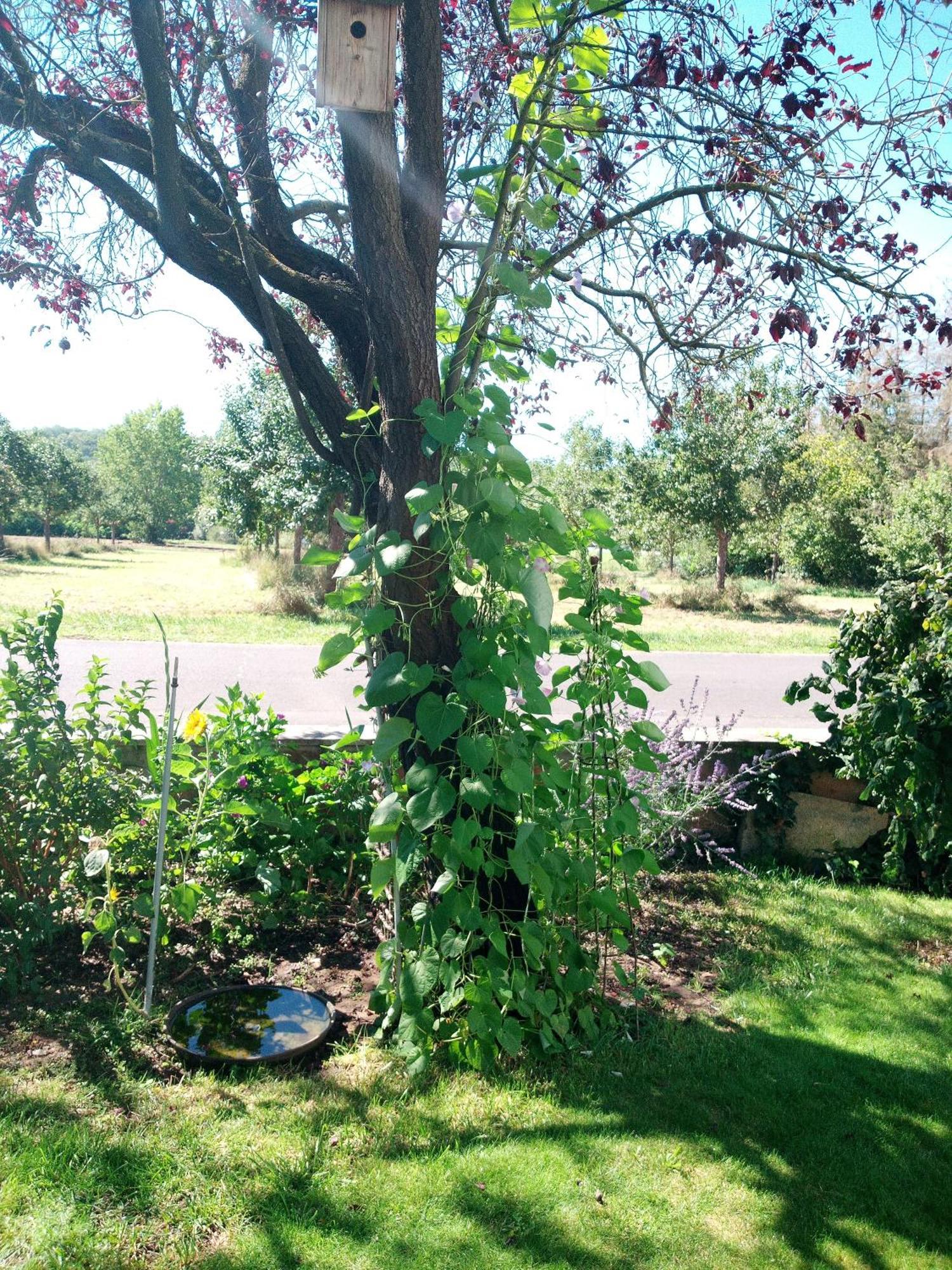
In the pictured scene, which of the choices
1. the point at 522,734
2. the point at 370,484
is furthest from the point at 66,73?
the point at 522,734

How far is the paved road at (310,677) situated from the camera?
330 inches

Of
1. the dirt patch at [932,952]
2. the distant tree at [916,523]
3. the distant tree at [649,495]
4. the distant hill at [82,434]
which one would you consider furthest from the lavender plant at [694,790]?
the distant hill at [82,434]

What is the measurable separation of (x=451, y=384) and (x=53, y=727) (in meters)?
1.86

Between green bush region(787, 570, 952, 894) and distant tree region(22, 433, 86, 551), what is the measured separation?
4146 centimetres

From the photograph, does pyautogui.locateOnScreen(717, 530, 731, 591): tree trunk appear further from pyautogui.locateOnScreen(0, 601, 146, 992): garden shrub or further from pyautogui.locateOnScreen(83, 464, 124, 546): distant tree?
pyautogui.locateOnScreen(83, 464, 124, 546): distant tree

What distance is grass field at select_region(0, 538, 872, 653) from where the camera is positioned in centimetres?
1349

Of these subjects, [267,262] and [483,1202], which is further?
[267,262]

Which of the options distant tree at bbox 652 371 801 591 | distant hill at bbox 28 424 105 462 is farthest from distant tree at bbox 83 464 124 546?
distant hill at bbox 28 424 105 462

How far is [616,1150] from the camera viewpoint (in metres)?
2.36

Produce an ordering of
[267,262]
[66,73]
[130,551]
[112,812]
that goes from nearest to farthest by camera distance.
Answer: [112,812], [267,262], [66,73], [130,551]

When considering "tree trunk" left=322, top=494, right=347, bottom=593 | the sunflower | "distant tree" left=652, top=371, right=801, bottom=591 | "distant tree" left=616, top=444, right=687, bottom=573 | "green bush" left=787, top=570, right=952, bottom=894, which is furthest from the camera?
"distant tree" left=616, top=444, right=687, bottom=573

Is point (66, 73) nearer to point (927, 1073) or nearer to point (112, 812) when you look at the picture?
point (112, 812)

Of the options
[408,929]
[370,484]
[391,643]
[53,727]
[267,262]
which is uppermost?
[267,262]

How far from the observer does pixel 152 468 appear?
251 ft
